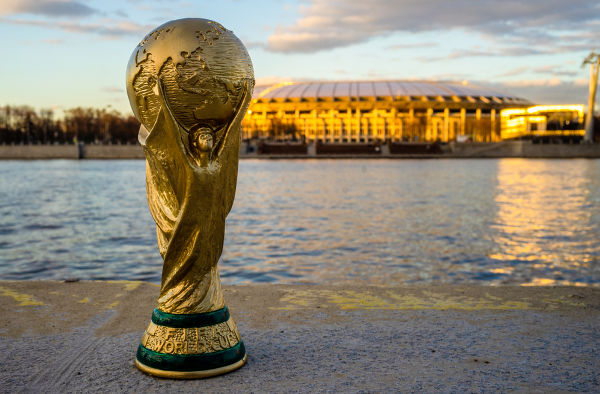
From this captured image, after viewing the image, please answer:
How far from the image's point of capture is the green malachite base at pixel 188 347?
8.87ft

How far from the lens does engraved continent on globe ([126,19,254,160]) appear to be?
102 inches

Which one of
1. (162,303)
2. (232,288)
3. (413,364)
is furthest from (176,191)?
(232,288)

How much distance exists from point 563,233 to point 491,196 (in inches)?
329

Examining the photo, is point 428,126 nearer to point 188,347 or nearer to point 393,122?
point 393,122

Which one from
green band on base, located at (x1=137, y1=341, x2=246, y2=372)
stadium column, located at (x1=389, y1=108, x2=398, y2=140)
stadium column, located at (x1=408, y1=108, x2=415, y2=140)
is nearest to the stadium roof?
stadium column, located at (x1=389, y1=108, x2=398, y2=140)

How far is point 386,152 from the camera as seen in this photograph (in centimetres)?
7275

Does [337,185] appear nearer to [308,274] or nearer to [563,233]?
[563,233]

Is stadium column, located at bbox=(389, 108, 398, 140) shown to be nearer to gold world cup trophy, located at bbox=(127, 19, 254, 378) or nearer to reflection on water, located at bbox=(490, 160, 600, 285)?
reflection on water, located at bbox=(490, 160, 600, 285)

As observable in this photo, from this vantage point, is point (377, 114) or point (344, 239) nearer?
point (344, 239)

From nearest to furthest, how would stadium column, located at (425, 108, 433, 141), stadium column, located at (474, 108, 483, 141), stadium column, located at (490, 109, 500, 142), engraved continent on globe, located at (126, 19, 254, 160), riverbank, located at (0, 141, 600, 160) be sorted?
engraved continent on globe, located at (126, 19, 254, 160), riverbank, located at (0, 141, 600, 160), stadium column, located at (474, 108, 483, 141), stadium column, located at (490, 109, 500, 142), stadium column, located at (425, 108, 433, 141)

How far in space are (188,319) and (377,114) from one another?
96.1 meters

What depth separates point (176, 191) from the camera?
2713 millimetres

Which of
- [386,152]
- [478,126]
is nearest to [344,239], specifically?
[386,152]

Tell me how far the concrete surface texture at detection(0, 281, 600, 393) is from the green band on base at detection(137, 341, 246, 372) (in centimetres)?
6
